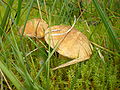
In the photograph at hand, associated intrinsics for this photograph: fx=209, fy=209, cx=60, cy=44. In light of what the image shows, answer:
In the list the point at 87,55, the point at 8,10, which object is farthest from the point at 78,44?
the point at 8,10

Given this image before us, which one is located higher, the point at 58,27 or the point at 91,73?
the point at 58,27

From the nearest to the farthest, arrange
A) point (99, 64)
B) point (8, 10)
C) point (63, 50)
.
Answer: point (8, 10), point (63, 50), point (99, 64)

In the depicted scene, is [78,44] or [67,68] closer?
[78,44]

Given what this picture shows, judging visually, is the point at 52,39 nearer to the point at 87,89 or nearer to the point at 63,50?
the point at 63,50

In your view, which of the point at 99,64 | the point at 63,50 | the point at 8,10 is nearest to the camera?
the point at 8,10

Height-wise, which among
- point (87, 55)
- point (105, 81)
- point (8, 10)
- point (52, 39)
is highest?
point (8, 10)
